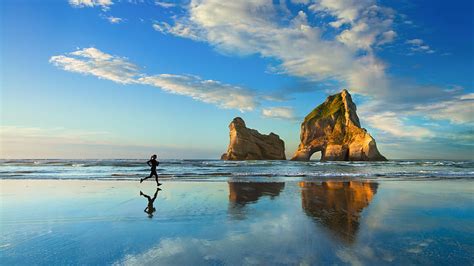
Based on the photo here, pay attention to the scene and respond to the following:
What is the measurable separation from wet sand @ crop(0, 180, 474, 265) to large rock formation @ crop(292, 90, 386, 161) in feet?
291

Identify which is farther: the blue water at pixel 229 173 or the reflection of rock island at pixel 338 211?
the blue water at pixel 229 173

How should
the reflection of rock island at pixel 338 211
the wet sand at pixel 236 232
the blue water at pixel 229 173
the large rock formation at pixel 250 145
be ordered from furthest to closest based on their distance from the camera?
the large rock formation at pixel 250 145 → the blue water at pixel 229 173 → the reflection of rock island at pixel 338 211 → the wet sand at pixel 236 232

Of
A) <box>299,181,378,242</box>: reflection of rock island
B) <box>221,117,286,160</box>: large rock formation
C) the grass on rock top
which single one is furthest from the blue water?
the grass on rock top

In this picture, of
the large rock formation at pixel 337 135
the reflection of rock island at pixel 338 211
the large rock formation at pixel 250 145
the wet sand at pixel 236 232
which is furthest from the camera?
the large rock formation at pixel 250 145

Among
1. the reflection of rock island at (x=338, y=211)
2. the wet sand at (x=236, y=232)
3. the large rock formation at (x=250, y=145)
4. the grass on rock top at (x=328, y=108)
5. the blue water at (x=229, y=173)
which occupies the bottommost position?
the wet sand at (x=236, y=232)

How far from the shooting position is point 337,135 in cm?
11131

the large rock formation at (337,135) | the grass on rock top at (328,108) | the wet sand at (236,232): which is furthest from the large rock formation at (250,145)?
the wet sand at (236,232)

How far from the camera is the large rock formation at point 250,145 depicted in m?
105

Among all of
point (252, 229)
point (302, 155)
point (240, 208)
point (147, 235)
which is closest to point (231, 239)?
point (252, 229)

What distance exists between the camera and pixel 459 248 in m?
5.73

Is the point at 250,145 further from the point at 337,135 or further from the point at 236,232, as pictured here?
the point at 236,232

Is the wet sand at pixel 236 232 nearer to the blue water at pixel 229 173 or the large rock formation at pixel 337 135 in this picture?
the blue water at pixel 229 173

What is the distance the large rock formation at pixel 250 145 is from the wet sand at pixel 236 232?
93.2 m

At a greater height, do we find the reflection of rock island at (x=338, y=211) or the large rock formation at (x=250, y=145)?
the large rock formation at (x=250, y=145)
